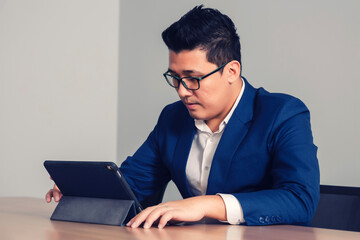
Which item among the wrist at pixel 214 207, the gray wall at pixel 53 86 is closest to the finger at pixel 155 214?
the wrist at pixel 214 207

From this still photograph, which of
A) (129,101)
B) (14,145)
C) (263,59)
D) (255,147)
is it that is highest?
(263,59)

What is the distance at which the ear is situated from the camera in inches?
72.1

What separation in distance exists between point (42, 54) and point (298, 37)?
70.1 inches

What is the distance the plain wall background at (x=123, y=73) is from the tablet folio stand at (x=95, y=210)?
1597 mm

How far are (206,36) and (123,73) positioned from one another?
7.39 feet

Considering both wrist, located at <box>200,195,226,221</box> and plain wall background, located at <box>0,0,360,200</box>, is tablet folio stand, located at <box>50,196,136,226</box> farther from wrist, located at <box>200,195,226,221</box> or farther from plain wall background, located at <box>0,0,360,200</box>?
plain wall background, located at <box>0,0,360,200</box>

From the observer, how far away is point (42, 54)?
140 inches

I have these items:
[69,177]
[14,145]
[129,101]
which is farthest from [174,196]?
[69,177]

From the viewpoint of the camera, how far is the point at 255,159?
1.74 metres

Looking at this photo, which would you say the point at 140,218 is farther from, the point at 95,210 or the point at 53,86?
the point at 53,86

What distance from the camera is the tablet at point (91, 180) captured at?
4.57 ft

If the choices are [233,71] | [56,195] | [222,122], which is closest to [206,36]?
[233,71]

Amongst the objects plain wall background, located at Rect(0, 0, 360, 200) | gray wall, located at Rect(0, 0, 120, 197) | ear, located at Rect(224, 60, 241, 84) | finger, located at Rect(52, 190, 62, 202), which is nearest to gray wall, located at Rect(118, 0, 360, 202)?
plain wall background, located at Rect(0, 0, 360, 200)

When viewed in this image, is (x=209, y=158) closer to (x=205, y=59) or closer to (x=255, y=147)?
(x=255, y=147)
